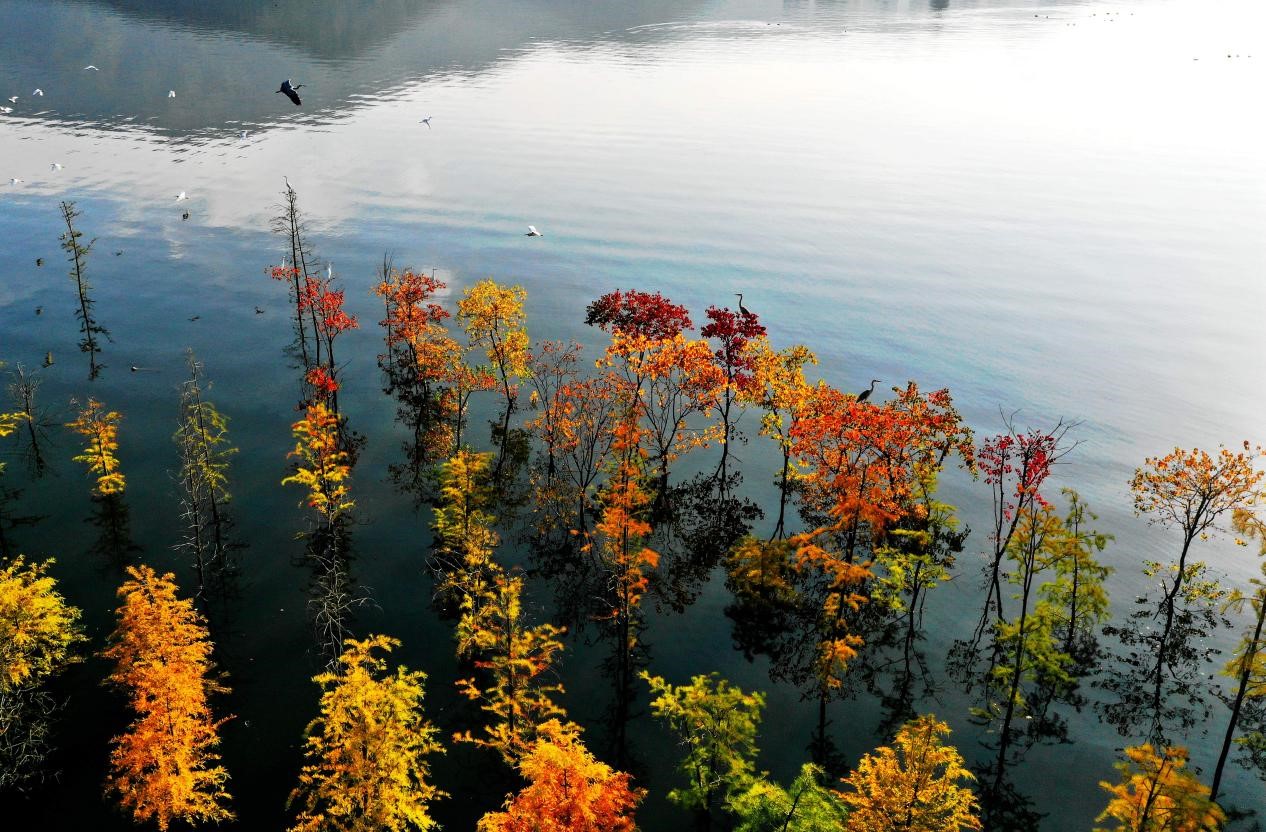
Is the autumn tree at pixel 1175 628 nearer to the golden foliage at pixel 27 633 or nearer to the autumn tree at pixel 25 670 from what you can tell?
the autumn tree at pixel 25 670

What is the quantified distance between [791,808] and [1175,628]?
1477 inches

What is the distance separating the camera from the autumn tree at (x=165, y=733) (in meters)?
36.2

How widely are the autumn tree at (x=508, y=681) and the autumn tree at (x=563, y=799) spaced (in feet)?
19.6

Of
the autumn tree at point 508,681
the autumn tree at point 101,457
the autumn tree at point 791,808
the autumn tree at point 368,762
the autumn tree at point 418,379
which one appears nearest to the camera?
the autumn tree at point 791,808

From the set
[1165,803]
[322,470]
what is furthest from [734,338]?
[1165,803]

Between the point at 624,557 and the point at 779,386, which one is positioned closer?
the point at 624,557

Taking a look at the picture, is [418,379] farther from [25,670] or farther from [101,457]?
[25,670]

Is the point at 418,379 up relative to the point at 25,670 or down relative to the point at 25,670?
up

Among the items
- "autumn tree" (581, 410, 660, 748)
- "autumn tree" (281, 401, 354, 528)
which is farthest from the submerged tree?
"autumn tree" (581, 410, 660, 748)

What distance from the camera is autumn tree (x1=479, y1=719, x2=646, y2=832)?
3044 cm

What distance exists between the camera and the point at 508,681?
41344 millimetres

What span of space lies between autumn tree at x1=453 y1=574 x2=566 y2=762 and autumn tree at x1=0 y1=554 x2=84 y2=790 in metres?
22.1

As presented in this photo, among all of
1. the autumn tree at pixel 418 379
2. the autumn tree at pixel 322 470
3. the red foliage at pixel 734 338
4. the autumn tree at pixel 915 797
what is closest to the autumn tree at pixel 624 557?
the red foliage at pixel 734 338

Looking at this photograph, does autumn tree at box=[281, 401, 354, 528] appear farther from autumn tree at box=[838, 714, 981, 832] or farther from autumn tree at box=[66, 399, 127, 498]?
autumn tree at box=[838, 714, 981, 832]
